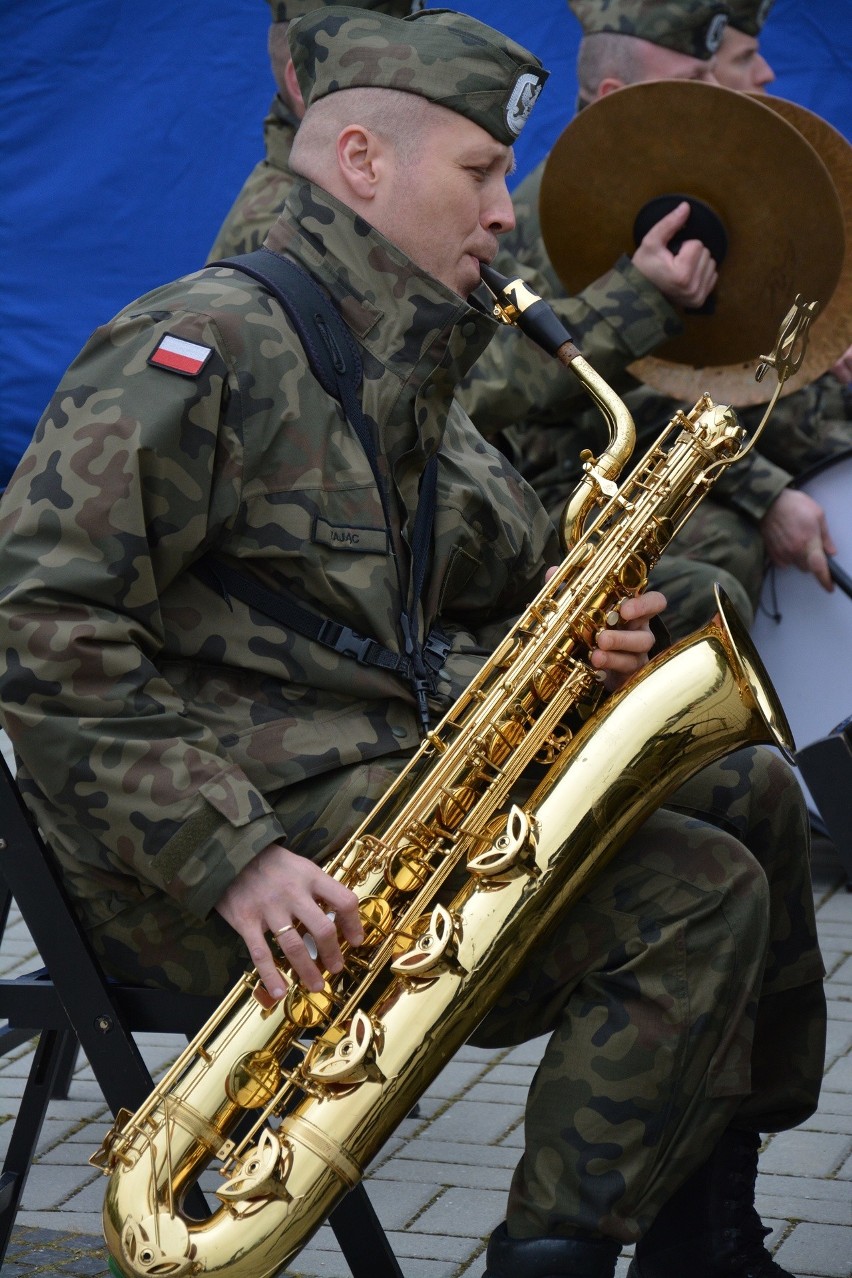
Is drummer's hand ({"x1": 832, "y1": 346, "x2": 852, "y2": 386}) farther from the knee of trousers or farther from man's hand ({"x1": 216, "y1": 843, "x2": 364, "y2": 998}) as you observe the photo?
man's hand ({"x1": 216, "y1": 843, "x2": 364, "y2": 998})

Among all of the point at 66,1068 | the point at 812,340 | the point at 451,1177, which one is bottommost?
the point at 66,1068

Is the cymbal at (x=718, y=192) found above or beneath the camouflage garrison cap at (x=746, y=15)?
beneath

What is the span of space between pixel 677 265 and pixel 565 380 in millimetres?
366

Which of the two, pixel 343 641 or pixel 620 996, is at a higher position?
pixel 343 641

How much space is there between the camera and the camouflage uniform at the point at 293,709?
1.95 metres

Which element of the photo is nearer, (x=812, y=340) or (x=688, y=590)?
(x=812, y=340)

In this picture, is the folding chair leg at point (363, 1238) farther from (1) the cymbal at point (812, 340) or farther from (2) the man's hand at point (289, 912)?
(1) the cymbal at point (812, 340)

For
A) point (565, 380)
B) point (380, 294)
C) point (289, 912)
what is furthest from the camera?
point (565, 380)

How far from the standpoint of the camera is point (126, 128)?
5723 mm

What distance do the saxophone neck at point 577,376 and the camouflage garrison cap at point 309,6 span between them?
1572mm

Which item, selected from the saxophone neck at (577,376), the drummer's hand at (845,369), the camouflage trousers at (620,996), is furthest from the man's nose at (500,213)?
the drummer's hand at (845,369)

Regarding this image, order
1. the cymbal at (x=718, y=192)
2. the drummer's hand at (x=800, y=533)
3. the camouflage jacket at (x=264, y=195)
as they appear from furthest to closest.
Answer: the drummer's hand at (x=800, y=533) < the camouflage jacket at (x=264, y=195) < the cymbal at (x=718, y=192)

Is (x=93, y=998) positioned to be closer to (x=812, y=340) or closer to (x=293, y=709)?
(x=293, y=709)

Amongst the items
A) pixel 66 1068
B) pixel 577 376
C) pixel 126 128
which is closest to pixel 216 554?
pixel 577 376
